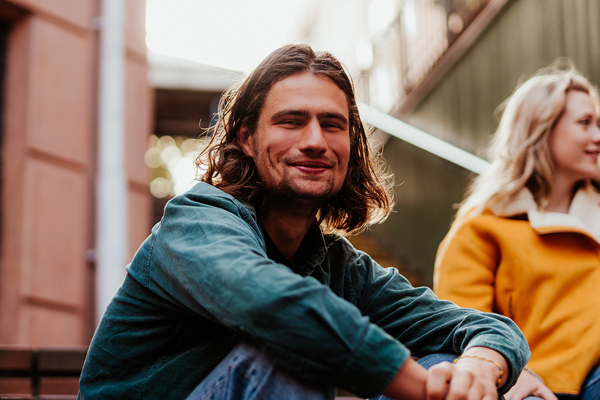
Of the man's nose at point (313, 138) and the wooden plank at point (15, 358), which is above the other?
the man's nose at point (313, 138)

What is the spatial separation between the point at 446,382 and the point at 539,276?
1.11 m

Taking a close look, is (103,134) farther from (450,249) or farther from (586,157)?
(586,157)

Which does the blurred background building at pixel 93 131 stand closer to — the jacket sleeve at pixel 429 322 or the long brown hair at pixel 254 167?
the long brown hair at pixel 254 167

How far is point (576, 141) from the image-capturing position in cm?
258

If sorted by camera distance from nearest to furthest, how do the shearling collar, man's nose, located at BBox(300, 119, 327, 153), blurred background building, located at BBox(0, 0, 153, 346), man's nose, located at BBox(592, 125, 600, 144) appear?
man's nose, located at BBox(300, 119, 327, 153) < the shearling collar < man's nose, located at BBox(592, 125, 600, 144) < blurred background building, located at BBox(0, 0, 153, 346)

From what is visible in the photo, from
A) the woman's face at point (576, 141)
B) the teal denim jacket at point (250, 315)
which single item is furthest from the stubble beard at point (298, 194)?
the woman's face at point (576, 141)

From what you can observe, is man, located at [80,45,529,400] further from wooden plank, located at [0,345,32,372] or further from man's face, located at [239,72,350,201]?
wooden plank, located at [0,345,32,372]

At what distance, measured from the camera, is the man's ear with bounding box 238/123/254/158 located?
6.60 ft

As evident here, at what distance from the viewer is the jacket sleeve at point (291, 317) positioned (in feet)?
4.10

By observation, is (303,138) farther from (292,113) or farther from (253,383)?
(253,383)

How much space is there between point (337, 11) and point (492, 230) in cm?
1546

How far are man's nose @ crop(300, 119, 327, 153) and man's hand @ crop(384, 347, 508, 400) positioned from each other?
0.71 meters

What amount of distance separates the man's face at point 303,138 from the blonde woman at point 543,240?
2.72ft

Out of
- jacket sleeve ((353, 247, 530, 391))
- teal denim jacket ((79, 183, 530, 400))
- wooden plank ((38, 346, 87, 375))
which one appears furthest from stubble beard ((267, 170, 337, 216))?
wooden plank ((38, 346, 87, 375))
